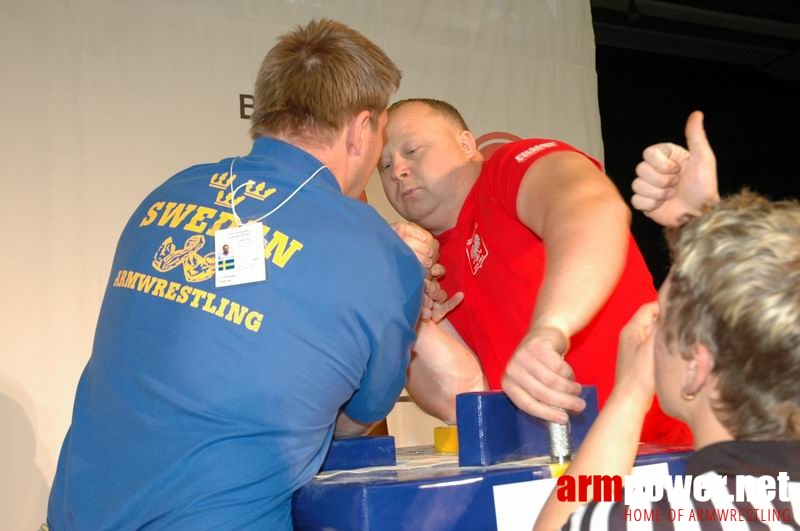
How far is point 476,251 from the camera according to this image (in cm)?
210

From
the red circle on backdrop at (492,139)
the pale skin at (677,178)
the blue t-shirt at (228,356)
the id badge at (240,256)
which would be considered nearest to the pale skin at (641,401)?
the pale skin at (677,178)

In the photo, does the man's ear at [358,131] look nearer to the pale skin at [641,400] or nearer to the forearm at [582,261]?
the forearm at [582,261]

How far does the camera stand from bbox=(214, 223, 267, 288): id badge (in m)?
1.29

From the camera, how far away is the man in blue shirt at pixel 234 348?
4.11 feet

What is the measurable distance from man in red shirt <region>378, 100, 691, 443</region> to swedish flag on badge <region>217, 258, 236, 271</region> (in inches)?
16.9

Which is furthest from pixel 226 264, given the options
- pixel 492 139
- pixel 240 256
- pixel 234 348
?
pixel 492 139

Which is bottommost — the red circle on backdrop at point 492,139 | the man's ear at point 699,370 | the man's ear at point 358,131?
the man's ear at point 699,370

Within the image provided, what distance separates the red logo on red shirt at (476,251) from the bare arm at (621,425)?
0.95 meters

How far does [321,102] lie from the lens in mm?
1554

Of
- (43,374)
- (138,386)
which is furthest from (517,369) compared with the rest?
(43,374)

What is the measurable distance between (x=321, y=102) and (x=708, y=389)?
860 mm

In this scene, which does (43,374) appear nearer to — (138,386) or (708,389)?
(138,386)

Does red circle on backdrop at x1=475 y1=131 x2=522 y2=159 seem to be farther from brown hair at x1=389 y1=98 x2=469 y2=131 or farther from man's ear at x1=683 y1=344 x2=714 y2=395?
man's ear at x1=683 y1=344 x2=714 y2=395

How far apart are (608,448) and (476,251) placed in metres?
1.09
